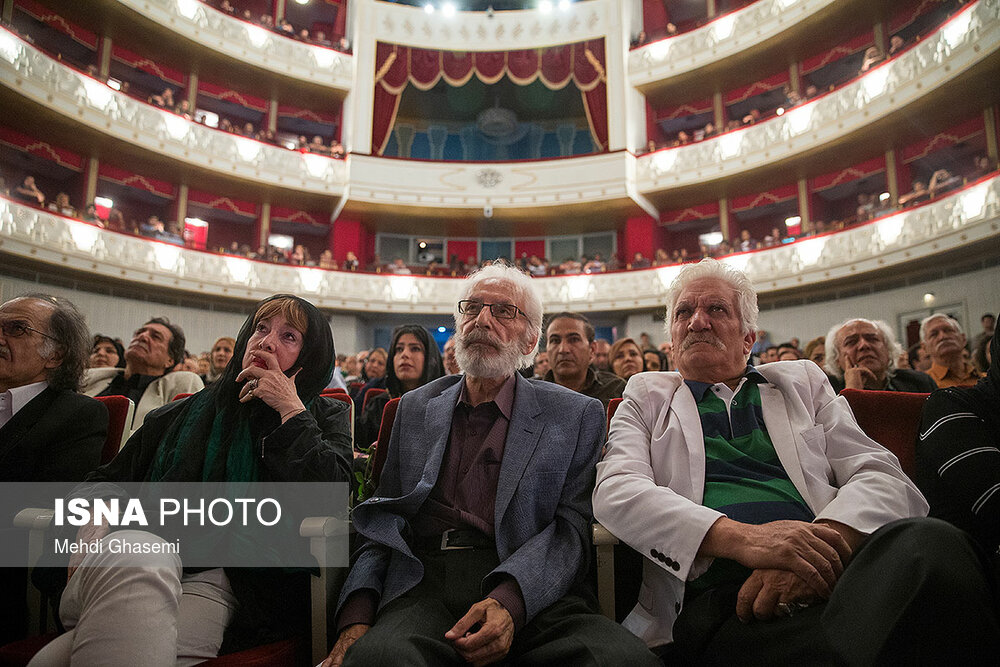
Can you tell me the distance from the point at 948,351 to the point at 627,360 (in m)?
1.86

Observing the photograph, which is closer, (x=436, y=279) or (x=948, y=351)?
(x=948, y=351)

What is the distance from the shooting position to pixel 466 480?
150 cm

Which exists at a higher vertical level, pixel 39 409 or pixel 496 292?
pixel 496 292

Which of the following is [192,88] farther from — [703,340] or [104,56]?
[703,340]

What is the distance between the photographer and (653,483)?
138cm

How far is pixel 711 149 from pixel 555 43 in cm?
399

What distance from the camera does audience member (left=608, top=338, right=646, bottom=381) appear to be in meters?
3.88

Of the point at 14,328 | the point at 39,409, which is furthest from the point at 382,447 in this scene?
the point at 14,328

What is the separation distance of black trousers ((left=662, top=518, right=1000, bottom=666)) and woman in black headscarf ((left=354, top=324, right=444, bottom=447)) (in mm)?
2587

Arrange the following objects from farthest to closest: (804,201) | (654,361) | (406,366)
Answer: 1. (804,201)
2. (654,361)
3. (406,366)

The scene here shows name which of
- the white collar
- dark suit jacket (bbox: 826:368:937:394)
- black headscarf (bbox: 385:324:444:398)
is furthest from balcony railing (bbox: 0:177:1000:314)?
the white collar

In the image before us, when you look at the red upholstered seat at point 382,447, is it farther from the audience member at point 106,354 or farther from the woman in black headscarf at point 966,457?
the audience member at point 106,354

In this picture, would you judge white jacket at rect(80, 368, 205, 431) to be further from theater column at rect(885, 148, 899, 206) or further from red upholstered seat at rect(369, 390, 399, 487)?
theater column at rect(885, 148, 899, 206)

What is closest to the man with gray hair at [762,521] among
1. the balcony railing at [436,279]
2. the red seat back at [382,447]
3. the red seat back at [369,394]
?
the red seat back at [382,447]
